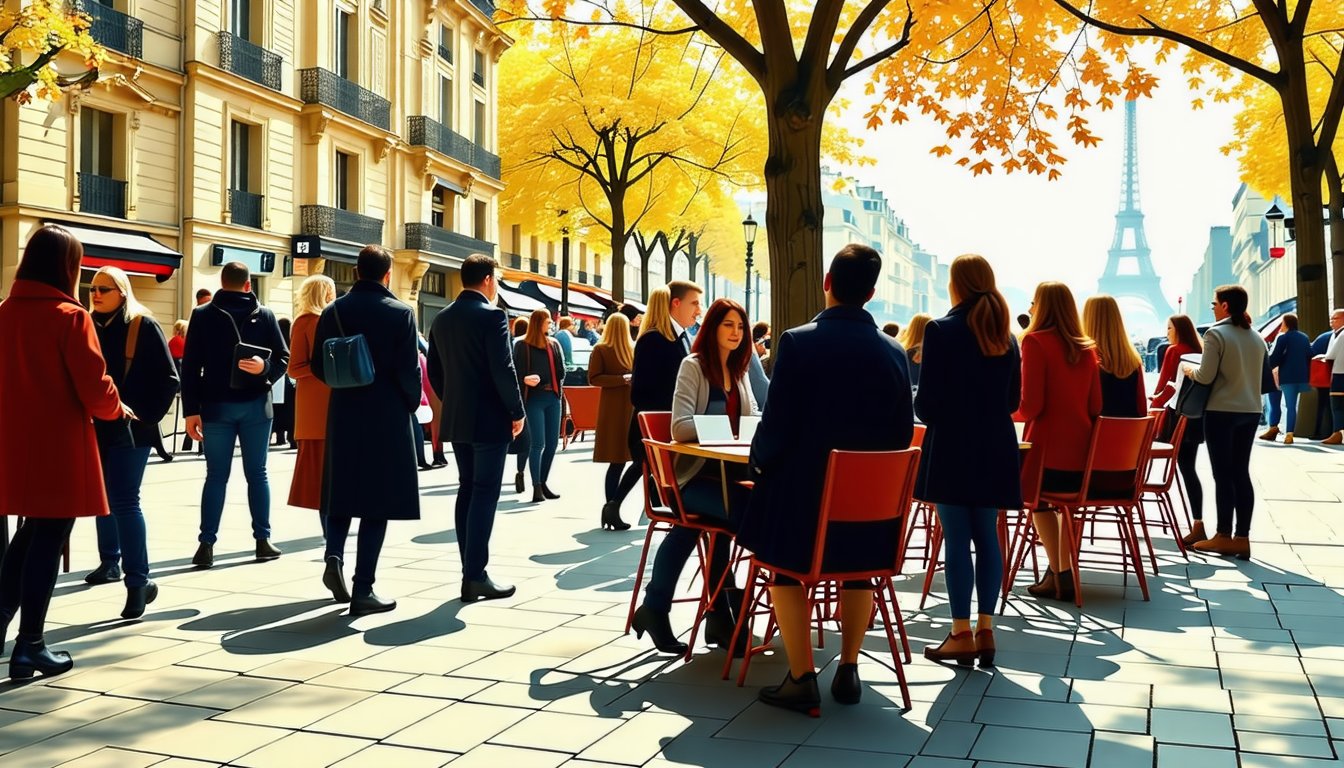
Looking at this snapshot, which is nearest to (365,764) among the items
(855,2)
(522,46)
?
(855,2)

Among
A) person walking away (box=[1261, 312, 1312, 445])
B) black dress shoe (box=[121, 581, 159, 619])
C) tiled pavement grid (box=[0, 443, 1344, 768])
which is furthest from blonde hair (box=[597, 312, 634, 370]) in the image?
person walking away (box=[1261, 312, 1312, 445])

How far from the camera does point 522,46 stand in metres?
36.4

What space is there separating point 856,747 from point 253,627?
10.6 ft

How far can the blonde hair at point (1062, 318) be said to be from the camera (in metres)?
6.31

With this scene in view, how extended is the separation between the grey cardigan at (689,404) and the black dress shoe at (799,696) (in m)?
1.14

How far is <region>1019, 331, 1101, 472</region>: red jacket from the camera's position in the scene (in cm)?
642

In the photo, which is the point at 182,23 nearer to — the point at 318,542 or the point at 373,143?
the point at 373,143

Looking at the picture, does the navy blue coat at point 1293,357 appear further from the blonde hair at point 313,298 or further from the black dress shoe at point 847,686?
the black dress shoe at point 847,686

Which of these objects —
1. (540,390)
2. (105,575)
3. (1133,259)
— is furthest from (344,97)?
(1133,259)

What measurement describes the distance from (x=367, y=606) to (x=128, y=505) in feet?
4.47

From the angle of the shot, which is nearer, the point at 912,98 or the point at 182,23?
the point at 912,98

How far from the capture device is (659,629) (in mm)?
5305

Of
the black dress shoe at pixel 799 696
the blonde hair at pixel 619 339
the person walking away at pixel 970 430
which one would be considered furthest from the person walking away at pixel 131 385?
the blonde hair at pixel 619 339

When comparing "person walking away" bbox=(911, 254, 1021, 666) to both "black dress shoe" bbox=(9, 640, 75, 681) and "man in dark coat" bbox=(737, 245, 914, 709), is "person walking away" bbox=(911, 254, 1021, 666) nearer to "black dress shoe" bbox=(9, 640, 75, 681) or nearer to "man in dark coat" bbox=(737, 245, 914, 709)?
"man in dark coat" bbox=(737, 245, 914, 709)
